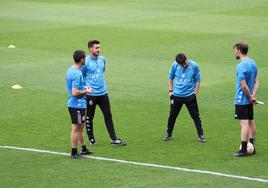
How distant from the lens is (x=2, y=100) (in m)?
21.2

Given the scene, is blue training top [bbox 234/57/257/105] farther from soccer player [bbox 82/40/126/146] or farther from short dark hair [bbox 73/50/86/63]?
short dark hair [bbox 73/50/86/63]

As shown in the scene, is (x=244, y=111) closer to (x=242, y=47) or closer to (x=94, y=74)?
(x=242, y=47)

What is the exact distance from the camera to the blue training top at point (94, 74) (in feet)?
53.6

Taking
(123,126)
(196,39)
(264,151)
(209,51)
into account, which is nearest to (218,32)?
(196,39)

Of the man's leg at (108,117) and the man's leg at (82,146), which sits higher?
the man's leg at (108,117)

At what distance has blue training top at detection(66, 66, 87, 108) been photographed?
14992mm

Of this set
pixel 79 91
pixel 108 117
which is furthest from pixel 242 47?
pixel 108 117

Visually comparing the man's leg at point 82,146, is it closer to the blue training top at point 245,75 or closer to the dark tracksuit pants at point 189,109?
the dark tracksuit pants at point 189,109

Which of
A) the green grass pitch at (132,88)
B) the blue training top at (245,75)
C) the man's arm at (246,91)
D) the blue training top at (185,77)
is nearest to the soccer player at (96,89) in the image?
the green grass pitch at (132,88)

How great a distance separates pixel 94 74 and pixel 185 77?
74.7 inches

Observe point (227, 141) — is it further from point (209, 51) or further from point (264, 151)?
point (209, 51)

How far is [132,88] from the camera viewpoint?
2281 centimetres

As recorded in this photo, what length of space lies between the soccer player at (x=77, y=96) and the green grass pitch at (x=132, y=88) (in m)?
0.49

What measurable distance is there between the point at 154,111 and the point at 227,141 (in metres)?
3.54
